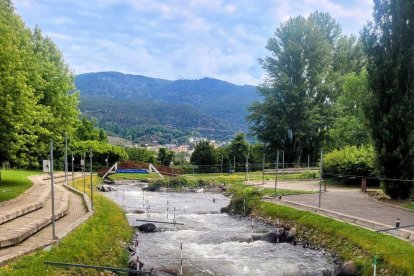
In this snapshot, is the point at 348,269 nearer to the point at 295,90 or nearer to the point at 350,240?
the point at 350,240

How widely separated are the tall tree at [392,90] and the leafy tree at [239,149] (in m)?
47.6

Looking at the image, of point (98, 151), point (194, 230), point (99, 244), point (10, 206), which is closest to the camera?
point (99, 244)

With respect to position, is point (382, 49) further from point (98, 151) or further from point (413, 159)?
point (98, 151)

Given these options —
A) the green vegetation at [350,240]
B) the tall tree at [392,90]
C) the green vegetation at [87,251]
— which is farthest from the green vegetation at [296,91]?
the green vegetation at [87,251]

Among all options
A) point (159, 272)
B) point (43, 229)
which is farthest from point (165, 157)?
point (159, 272)

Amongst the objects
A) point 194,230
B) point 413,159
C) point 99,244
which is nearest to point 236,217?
point 194,230

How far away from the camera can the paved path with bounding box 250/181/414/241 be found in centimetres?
1723

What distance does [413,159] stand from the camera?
73.1ft

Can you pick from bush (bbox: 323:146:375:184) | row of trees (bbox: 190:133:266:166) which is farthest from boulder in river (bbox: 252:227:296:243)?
row of trees (bbox: 190:133:266:166)

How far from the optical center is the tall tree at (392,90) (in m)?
22.5

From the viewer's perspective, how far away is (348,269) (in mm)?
13195

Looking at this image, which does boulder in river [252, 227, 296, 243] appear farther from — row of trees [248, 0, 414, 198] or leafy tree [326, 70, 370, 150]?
leafy tree [326, 70, 370, 150]

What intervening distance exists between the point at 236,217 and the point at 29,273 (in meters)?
16.6

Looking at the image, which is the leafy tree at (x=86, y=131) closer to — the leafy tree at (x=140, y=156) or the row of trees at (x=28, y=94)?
the leafy tree at (x=140, y=156)
